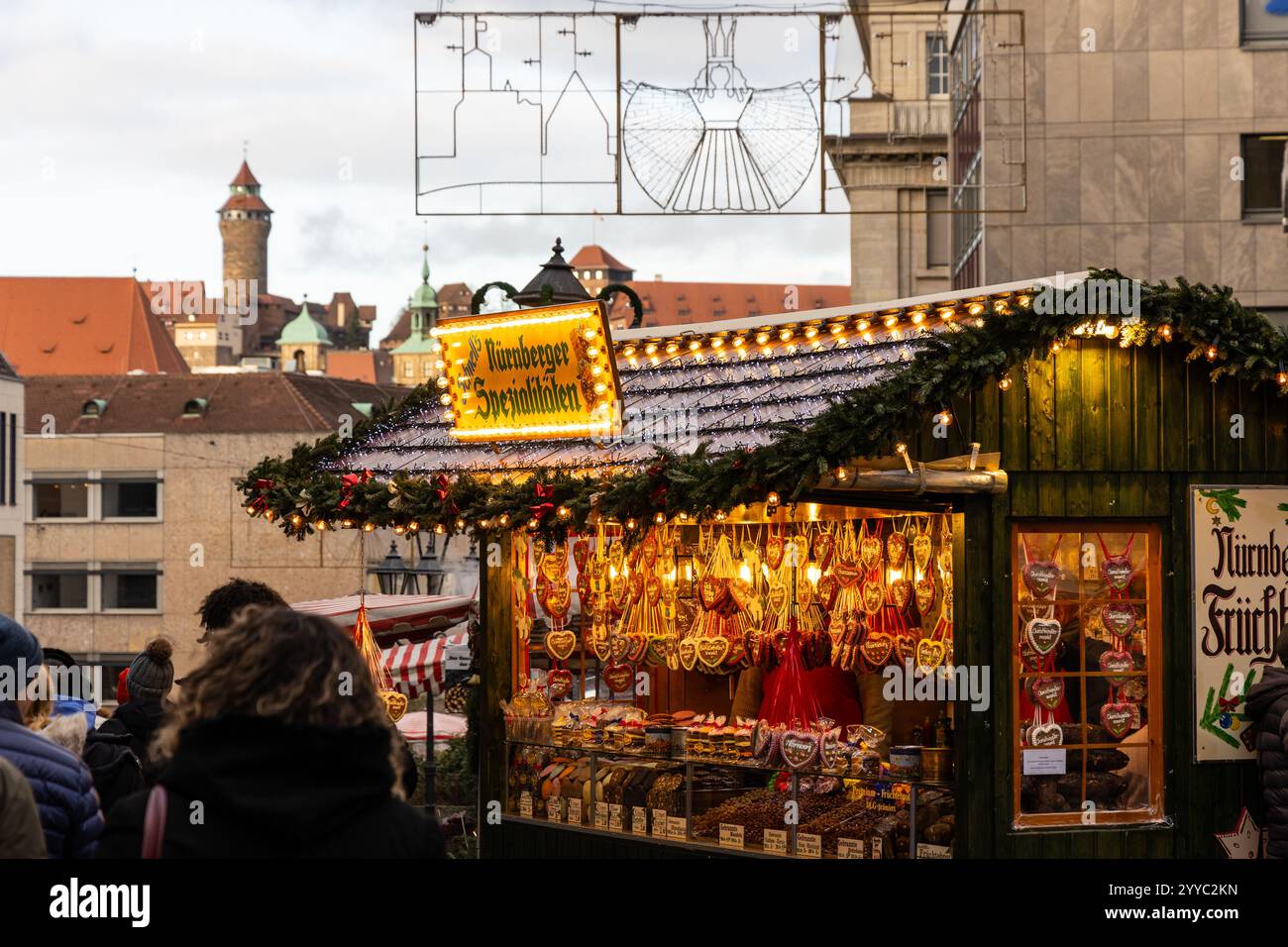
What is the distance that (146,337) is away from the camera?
5379 inches

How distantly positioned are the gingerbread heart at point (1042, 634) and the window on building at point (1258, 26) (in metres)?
19.2

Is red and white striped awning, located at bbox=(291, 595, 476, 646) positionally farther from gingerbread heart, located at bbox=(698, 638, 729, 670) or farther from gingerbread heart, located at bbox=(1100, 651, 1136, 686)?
gingerbread heart, located at bbox=(1100, 651, 1136, 686)

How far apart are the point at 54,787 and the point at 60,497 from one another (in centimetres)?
7444

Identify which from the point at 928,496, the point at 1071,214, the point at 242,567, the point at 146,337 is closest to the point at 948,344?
the point at 928,496

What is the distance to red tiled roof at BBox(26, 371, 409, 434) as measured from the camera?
7625 cm

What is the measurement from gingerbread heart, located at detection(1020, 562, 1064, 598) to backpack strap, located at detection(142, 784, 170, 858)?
661 centimetres

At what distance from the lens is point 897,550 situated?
438 inches

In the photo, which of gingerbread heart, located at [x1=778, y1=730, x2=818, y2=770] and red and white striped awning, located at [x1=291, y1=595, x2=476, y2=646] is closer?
gingerbread heart, located at [x1=778, y1=730, x2=818, y2=770]

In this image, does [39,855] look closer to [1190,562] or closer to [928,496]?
[928,496]

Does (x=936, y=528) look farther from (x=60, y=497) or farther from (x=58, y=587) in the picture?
(x=58, y=587)

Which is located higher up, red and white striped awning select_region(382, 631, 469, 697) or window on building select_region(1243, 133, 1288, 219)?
window on building select_region(1243, 133, 1288, 219)

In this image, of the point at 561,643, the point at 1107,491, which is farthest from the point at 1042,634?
the point at 561,643

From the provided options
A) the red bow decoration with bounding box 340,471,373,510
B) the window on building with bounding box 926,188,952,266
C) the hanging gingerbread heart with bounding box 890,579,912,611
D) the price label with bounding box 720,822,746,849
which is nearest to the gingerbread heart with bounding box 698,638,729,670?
the hanging gingerbread heart with bounding box 890,579,912,611

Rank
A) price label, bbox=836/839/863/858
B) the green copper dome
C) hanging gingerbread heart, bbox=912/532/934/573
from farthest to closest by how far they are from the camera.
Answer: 1. the green copper dome
2. hanging gingerbread heart, bbox=912/532/934/573
3. price label, bbox=836/839/863/858
